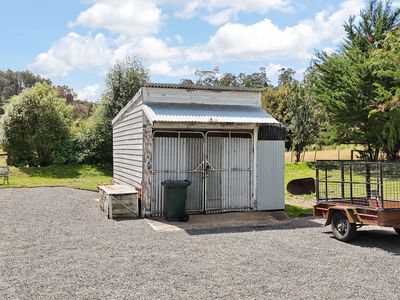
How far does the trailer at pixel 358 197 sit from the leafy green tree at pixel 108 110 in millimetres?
19708

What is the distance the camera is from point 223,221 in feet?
35.1

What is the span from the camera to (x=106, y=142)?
2702 cm

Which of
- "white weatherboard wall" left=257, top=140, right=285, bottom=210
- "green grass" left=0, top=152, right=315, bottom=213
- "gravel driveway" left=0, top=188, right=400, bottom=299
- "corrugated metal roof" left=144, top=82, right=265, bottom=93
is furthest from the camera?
"green grass" left=0, top=152, right=315, bottom=213

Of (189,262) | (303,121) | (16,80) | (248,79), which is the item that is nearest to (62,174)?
(189,262)

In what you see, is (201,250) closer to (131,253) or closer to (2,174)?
(131,253)

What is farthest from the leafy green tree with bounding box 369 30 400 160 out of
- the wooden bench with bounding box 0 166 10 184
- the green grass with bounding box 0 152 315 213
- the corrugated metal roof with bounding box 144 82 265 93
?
the wooden bench with bounding box 0 166 10 184

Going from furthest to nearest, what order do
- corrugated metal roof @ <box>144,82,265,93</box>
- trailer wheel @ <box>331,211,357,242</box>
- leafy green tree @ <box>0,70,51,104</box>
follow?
leafy green tree @ <box>0,70,51,104</box> → corrugated metal roof @ <box>144,82,265,93</box> → trailer wheel @ <box>331,211,357,242</box>

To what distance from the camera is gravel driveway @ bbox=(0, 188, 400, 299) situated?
18.0ft

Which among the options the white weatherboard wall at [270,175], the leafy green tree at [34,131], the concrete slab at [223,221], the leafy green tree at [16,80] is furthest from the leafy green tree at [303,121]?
the leafy green tree at [16,80]

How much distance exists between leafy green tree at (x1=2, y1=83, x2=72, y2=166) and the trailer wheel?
22.1 metres

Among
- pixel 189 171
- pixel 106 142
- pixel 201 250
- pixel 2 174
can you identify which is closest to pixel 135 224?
pixel 189 171

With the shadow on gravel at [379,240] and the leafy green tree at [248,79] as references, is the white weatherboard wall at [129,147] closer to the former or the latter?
the shadow on gravel at [379,240]

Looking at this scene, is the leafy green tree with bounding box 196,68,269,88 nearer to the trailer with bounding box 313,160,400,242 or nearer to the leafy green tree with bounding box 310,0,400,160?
the leafy green tree with bounding box 310,0,400,160

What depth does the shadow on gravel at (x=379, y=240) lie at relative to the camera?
793 centimetres
